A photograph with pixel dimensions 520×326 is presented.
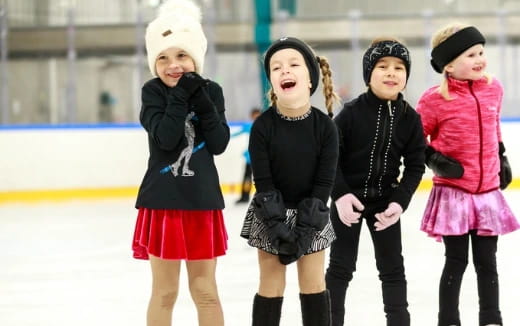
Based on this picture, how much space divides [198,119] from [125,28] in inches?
266

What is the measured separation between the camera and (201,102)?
6.82 feet

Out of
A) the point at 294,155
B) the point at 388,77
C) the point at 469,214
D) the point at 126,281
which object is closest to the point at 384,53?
the point at 388,77

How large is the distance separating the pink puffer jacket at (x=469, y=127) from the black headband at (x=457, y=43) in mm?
74

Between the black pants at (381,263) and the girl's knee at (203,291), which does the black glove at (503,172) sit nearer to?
the black pants at (381,263)

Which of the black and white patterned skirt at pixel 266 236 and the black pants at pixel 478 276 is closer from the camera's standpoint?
the black and white patterned skirt at pixel 266 236

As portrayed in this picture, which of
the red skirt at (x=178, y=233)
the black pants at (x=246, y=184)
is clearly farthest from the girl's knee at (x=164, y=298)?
the black pants at (x=246, y=184)

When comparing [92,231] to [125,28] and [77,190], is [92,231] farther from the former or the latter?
[125,28]

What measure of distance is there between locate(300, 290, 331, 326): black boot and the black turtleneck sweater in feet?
0.83

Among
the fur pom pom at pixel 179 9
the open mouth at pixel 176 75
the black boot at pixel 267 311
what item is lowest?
the black boot at pixel 267 311

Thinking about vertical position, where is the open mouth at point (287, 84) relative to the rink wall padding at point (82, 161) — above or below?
above

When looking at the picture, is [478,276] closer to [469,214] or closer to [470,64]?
[469,214]

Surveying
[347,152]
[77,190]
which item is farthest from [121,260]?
[77,190]

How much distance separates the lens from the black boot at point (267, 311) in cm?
217

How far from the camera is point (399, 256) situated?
240 cm
